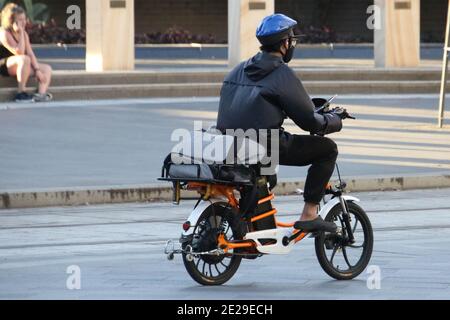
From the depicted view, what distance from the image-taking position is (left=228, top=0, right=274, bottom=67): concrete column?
25.7 metres

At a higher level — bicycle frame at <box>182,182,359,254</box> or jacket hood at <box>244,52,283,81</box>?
jacket hood at <box>244,52,283,81</box>

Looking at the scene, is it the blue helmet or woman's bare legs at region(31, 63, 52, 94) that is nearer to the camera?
the blue helmet

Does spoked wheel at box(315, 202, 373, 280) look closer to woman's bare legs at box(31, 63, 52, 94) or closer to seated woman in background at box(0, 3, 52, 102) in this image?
seated woman in background at box(0, 3, 52, 102)

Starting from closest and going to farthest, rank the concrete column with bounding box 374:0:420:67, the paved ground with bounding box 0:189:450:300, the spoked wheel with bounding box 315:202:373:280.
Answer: the paved ground with bounding box 0:189:450:300 < the spoked wheel with bounding box 315:202:373:280 < the concrete column with bounding box 374:0:420:67

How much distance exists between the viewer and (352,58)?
3195 centimetres

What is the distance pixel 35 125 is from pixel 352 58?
14.5 m

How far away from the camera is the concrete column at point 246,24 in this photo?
2566 centimetres

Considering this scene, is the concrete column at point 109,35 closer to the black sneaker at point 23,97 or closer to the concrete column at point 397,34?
the black sneaker at point 23,97

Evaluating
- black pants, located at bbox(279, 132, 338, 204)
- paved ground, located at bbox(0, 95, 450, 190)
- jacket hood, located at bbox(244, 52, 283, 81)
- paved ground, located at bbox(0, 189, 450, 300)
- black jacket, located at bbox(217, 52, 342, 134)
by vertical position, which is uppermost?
jacket hood, located at bbox(244, 52, 283, 81)

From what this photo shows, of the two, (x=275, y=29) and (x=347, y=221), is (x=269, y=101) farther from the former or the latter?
(x=347, y=221)

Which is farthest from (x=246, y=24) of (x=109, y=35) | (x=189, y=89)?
(x=189, y=89)

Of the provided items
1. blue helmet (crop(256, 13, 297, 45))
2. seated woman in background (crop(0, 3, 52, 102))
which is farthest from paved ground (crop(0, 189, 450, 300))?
seated woman in background (crop(0, 3, 52, 102))

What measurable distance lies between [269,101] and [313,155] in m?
0.47

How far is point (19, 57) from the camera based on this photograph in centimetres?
2131
